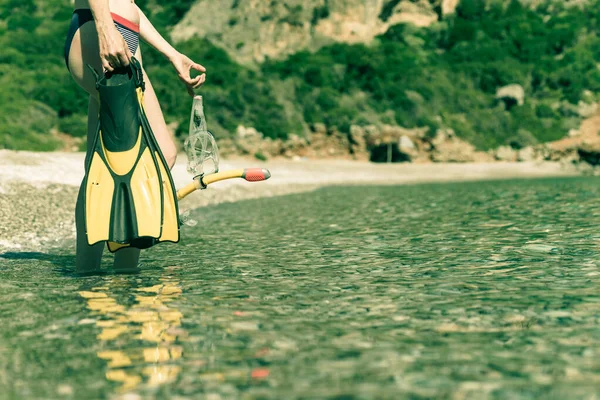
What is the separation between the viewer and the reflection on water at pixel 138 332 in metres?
3.16

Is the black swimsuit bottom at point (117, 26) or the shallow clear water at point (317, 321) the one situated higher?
the black swimsuit bottom at point (117, 26)

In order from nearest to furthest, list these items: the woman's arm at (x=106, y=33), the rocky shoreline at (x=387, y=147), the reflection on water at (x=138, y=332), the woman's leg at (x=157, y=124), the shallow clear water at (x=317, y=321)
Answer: the shallow clear water at (x=317, y=321) → the reflection on water at (x=138, y=332) → the woman's arm at (x=106, y=33) → the woman's leg at (x=157, y=124) → the rocky shoreline at (x=387, y=147)

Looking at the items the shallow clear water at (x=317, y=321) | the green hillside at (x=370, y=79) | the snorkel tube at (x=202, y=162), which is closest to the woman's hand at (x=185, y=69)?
the snorkel tube at (x=202, y=162)

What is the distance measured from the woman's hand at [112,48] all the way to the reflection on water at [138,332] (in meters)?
1.24

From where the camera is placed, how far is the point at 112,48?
15.4 ft

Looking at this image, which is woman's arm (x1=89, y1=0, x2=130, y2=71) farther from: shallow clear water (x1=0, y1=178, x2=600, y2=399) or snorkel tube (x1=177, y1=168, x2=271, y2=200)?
shallow clear water (x1=0, y1=178, x2=600, y2=399)

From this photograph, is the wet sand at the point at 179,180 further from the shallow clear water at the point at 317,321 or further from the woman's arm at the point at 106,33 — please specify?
the woman's arm at the point at 106,33

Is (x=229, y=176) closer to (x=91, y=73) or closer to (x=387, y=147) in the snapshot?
(x=91, y=73)

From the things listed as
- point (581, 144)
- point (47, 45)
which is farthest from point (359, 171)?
point (47, 45)

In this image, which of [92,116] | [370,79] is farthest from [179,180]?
Result: [370,79]

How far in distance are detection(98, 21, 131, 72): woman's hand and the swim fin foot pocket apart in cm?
9

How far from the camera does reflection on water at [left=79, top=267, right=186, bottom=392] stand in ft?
10.4

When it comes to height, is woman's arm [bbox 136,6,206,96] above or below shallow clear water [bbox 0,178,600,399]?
above

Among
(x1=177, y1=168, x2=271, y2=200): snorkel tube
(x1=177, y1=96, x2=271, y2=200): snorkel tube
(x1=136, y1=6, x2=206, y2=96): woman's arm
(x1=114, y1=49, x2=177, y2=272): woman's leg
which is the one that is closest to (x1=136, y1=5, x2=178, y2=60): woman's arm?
(x1=136, y1=6, x2=206, y2=96): woman's arm
